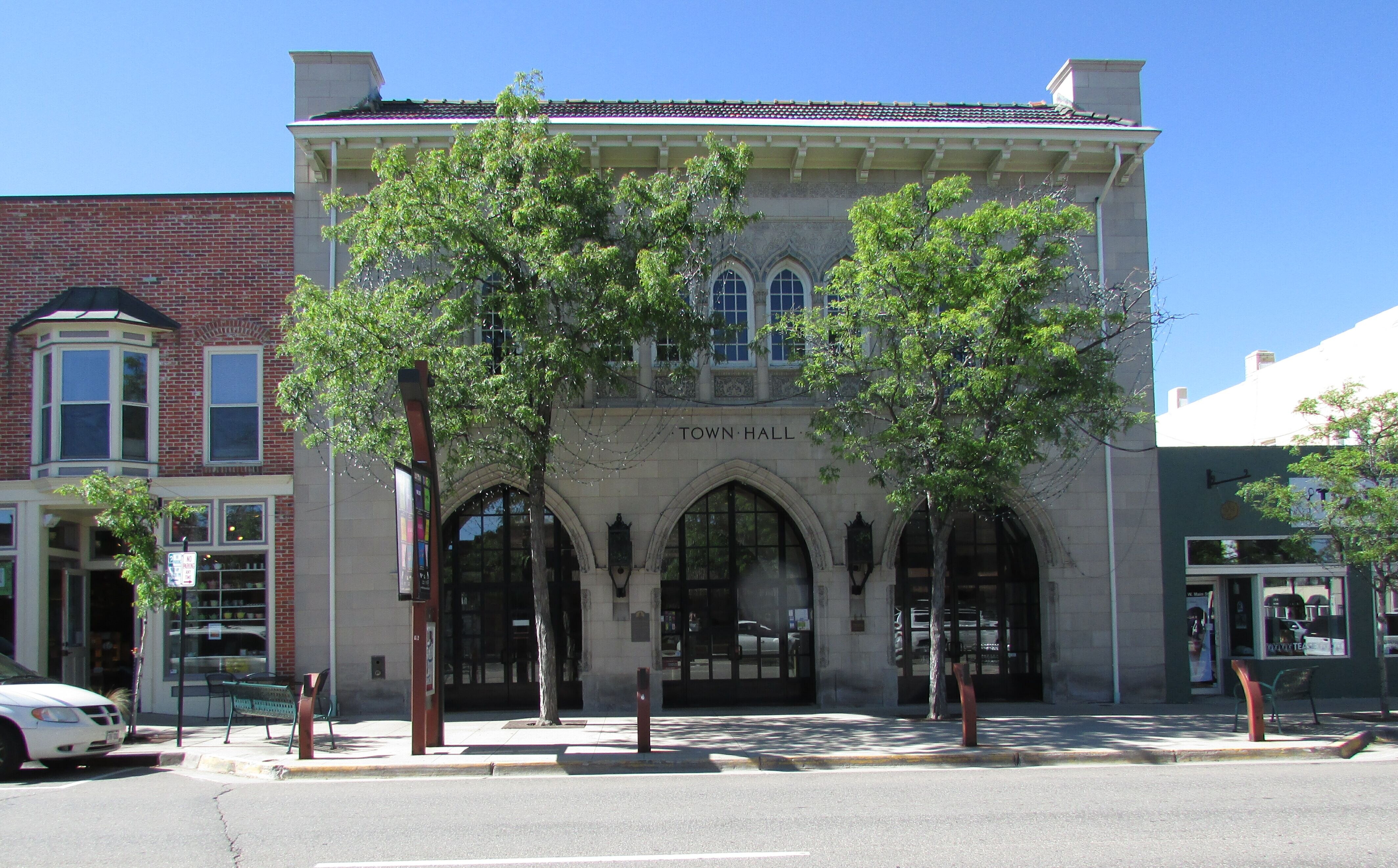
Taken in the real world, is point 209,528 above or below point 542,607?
above

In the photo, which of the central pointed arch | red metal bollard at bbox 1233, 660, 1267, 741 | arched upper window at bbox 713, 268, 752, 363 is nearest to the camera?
red metal bollard at bbox 1233, 660, 1267, 741

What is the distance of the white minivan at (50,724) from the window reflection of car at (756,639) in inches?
345

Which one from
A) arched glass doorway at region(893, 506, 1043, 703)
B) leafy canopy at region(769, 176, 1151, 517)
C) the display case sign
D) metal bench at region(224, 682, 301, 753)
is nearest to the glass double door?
arched glass doorway at region(893, 506, 1043, 703)

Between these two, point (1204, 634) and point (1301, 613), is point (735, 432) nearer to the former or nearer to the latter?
point (1204, 634)

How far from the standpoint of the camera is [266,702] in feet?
41.1

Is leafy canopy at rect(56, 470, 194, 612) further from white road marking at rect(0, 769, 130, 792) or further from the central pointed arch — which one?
the central pointed arch

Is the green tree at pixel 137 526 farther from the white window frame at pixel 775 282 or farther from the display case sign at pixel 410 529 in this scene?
the white window frame at pixel 775 282

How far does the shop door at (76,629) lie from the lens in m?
16.2

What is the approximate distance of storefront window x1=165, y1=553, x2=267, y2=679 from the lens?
15.6 meters

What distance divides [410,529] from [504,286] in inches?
145

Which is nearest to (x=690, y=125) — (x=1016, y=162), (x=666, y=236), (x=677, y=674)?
(x=666, y=236)

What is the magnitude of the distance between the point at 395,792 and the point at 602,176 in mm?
8806

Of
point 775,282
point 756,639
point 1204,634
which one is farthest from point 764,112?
point 1204,634

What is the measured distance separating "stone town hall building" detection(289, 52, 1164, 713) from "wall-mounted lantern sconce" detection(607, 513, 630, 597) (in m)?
0.24
